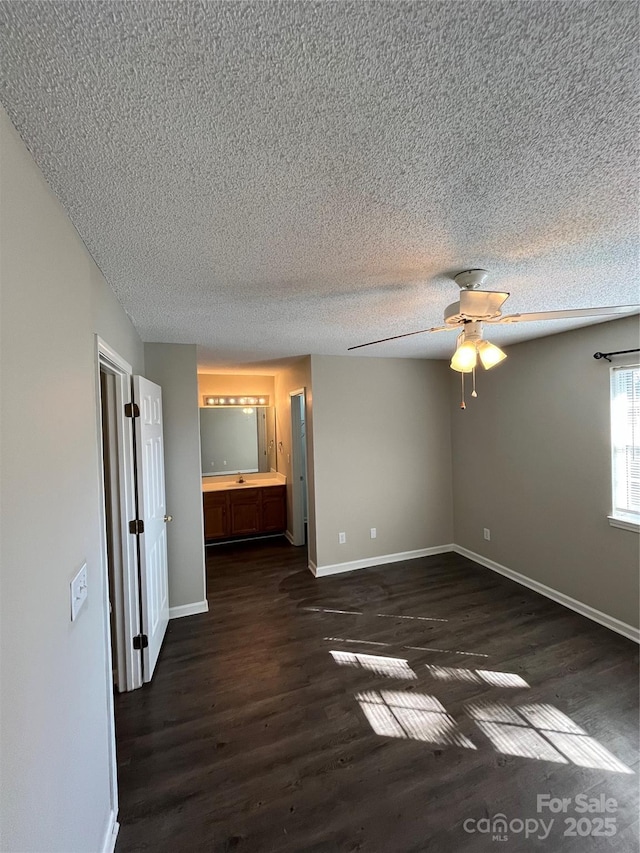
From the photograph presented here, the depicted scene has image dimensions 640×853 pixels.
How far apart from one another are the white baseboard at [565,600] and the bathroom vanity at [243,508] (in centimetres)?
265

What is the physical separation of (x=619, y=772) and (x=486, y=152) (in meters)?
2.68

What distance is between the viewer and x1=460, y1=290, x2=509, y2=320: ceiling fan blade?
5.33ft

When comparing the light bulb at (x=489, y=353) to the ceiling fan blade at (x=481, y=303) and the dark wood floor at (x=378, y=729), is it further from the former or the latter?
the dark wood floor at (x=378, y=729)

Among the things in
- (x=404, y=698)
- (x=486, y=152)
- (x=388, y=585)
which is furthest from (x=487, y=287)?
(x=388, y=585)

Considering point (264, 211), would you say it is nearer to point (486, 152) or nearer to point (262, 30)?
point (262, 30)

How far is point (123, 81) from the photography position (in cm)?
72

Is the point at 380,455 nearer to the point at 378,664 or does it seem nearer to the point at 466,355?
the point at 378,664

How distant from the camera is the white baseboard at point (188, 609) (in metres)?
3.16

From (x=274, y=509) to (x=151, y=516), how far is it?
283 centimetres

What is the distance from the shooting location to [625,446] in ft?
9.15

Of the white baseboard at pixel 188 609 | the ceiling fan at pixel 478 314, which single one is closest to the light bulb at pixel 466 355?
the ceiling fan at pixel 478 314

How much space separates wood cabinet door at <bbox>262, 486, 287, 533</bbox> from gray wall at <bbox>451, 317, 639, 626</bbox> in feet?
8.41

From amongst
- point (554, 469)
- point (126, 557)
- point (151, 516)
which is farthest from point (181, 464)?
point (554, 469)

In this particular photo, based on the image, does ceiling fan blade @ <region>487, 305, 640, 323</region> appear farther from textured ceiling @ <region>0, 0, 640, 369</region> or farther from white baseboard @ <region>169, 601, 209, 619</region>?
white baseboard @ <region>169, 601, 209, 619</region>
